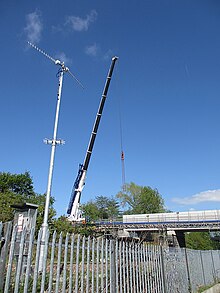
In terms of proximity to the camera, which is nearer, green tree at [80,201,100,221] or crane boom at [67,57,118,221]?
crane boom at [67,57,118,221]

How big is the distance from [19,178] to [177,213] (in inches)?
1235

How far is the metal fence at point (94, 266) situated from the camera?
3566 millimetres

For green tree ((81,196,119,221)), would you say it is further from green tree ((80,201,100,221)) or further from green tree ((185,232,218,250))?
→ green tree ((185,232,218,250))

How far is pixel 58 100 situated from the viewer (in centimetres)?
1552

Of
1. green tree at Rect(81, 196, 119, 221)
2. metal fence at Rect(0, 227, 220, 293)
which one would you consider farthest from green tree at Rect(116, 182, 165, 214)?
metal fence at Rect(0, 227, 220, 293)

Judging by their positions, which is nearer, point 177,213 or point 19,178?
point 177,213

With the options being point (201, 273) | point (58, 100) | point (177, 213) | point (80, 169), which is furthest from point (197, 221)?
point (58, 100)

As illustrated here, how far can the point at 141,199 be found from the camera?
73125 mm

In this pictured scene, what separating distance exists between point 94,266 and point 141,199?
69963 mm

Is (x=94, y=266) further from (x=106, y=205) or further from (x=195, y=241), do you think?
(x=106, y=205)

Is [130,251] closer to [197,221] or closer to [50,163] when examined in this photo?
[50,163]

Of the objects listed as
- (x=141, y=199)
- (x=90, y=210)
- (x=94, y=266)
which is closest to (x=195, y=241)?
(x=141, y=199)

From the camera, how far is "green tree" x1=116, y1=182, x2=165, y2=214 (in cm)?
7244

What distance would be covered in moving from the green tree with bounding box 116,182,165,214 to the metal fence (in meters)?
63.1
